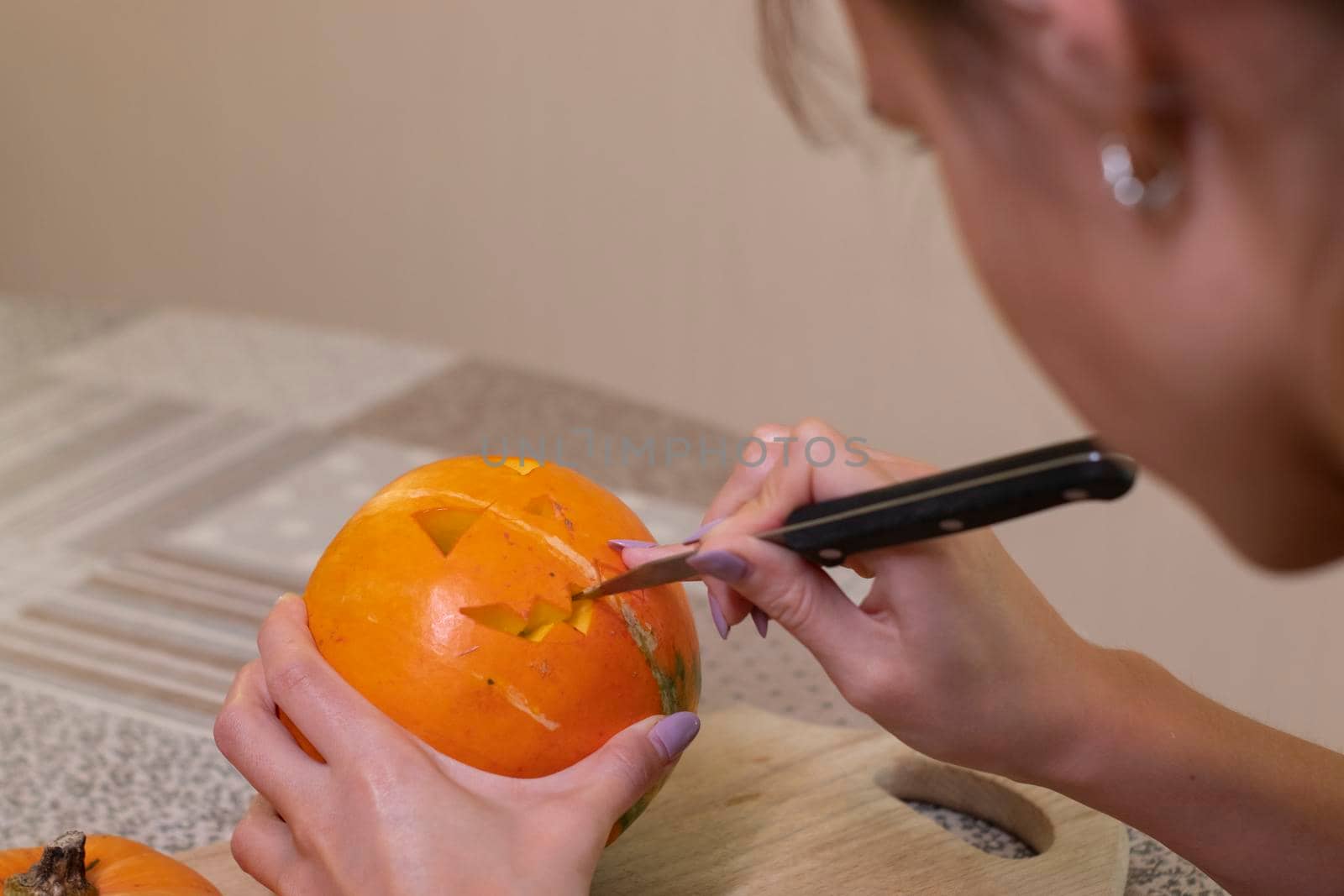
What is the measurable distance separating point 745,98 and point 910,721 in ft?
7.54

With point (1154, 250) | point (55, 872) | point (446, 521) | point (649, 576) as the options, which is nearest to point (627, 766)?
point (649, 576)

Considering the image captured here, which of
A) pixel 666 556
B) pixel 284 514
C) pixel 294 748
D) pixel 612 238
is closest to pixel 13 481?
pixel 284 514

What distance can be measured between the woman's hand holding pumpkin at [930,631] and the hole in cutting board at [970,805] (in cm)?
22

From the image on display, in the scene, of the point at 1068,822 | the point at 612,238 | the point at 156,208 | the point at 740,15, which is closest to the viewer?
the point at 1068,822

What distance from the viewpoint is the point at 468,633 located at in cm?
97

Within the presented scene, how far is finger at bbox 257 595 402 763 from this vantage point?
3.01ft

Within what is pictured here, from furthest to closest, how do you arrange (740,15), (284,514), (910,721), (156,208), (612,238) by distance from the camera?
1. (156,208)
2. (612,238)
3. (740,15)
4. (284,514)
5. (910,721)

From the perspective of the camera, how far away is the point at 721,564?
0.92 meters

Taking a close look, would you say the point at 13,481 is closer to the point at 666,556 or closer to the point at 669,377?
the point at 666,556

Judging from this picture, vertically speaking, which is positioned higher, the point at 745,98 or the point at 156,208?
the point at 745,98

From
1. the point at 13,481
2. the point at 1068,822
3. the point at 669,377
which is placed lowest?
the point at 669,377

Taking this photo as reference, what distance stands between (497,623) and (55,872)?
34cm

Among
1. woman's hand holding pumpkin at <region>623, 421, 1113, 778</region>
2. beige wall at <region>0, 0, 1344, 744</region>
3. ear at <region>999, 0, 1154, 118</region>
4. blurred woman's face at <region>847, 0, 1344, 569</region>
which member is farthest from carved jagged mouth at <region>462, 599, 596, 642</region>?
beige wall at <region>0, 0, 1344, 744</region>

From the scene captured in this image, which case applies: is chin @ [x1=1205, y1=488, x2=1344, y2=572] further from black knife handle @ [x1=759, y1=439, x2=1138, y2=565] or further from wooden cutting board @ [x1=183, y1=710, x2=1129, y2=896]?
wooden cutting board @ [x1=183, y1=710, x2=1129, y2=896]
